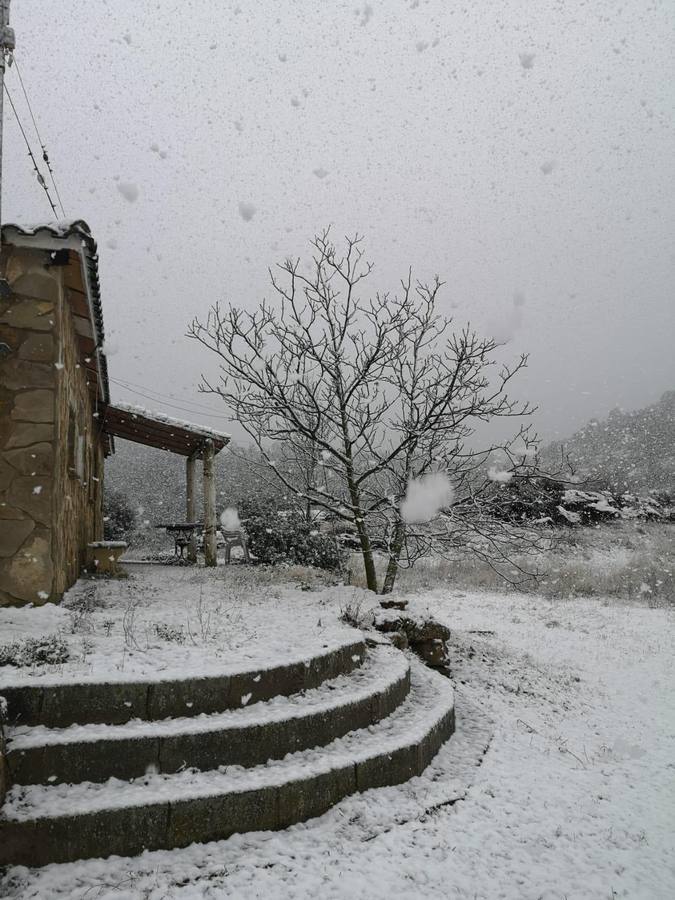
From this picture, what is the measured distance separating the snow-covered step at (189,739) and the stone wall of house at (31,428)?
2.26m

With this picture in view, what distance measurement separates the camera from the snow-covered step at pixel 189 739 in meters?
3.04

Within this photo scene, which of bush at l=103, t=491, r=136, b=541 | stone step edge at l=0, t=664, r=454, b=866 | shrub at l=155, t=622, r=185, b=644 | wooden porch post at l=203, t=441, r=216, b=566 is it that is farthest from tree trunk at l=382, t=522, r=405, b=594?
bush at l=103, t=491, r=136, b=541

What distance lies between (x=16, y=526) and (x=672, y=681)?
7502 mm

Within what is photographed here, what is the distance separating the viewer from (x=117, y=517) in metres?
19.0

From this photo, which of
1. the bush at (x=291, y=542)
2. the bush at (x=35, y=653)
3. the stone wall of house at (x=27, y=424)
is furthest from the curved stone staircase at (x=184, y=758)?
the bush at (x=291, y=542)

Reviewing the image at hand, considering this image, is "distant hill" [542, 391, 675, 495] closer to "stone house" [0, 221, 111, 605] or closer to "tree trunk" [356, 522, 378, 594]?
"tree trunk" [356, 522, 378, 594]

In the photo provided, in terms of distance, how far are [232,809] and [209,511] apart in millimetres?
9714

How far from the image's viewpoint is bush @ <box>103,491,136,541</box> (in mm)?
18453

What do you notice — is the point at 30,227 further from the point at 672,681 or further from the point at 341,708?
the point at 672,681

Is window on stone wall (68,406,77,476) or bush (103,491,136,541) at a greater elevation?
window on stone wall (68,406,77,476)

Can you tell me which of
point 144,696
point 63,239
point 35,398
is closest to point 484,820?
point 144,696

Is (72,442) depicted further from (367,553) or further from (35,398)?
(367,553)

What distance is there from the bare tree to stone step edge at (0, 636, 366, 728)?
4.39 metres

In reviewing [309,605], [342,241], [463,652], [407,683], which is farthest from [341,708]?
[342,241]
